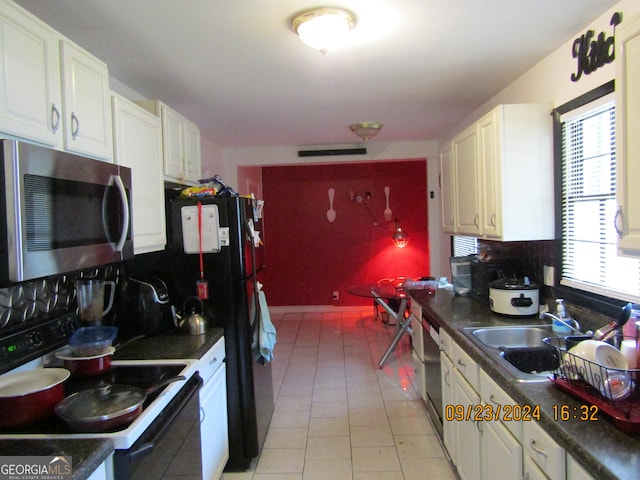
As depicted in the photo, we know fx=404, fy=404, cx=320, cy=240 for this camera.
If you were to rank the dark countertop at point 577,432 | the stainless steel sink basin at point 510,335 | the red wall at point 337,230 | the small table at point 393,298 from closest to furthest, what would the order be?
the dark countertop at point 577,432 → the stainless steel sink basin at point 510,335 → the small table at point 393,298 → the red wall at point 337,230

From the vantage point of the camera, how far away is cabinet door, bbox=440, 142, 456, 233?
3158mm

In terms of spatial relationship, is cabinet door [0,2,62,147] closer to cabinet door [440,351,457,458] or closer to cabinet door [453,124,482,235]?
cabinet door [440,351,457,458]

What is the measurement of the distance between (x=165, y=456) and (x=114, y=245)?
2.66 feet

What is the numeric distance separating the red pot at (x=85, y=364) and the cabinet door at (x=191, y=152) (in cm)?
140

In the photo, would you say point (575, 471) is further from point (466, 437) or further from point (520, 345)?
point (520, 345)

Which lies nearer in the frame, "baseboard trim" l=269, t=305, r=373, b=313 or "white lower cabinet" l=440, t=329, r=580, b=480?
"white lower cabinet" l=440, t=329, r=580, b=480

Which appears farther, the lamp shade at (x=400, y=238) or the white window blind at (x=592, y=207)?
the lamp shade at (x=400, y=238)

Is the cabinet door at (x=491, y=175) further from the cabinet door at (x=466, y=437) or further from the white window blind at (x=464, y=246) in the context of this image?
the white window blind at (x=464, y=246)

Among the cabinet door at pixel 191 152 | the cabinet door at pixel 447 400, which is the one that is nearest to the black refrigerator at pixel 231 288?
the cabinet door at pixel 191 152

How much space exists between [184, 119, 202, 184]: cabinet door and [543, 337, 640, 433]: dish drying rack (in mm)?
2385

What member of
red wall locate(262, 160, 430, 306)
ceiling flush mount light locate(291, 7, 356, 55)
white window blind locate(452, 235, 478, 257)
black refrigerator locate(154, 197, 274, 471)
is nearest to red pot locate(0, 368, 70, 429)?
black refrigerator locate(154, 197, 274, 471)

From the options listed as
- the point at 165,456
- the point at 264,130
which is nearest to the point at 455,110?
the point at 264,130

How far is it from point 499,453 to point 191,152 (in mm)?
2502

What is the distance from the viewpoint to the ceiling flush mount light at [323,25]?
1.76m
